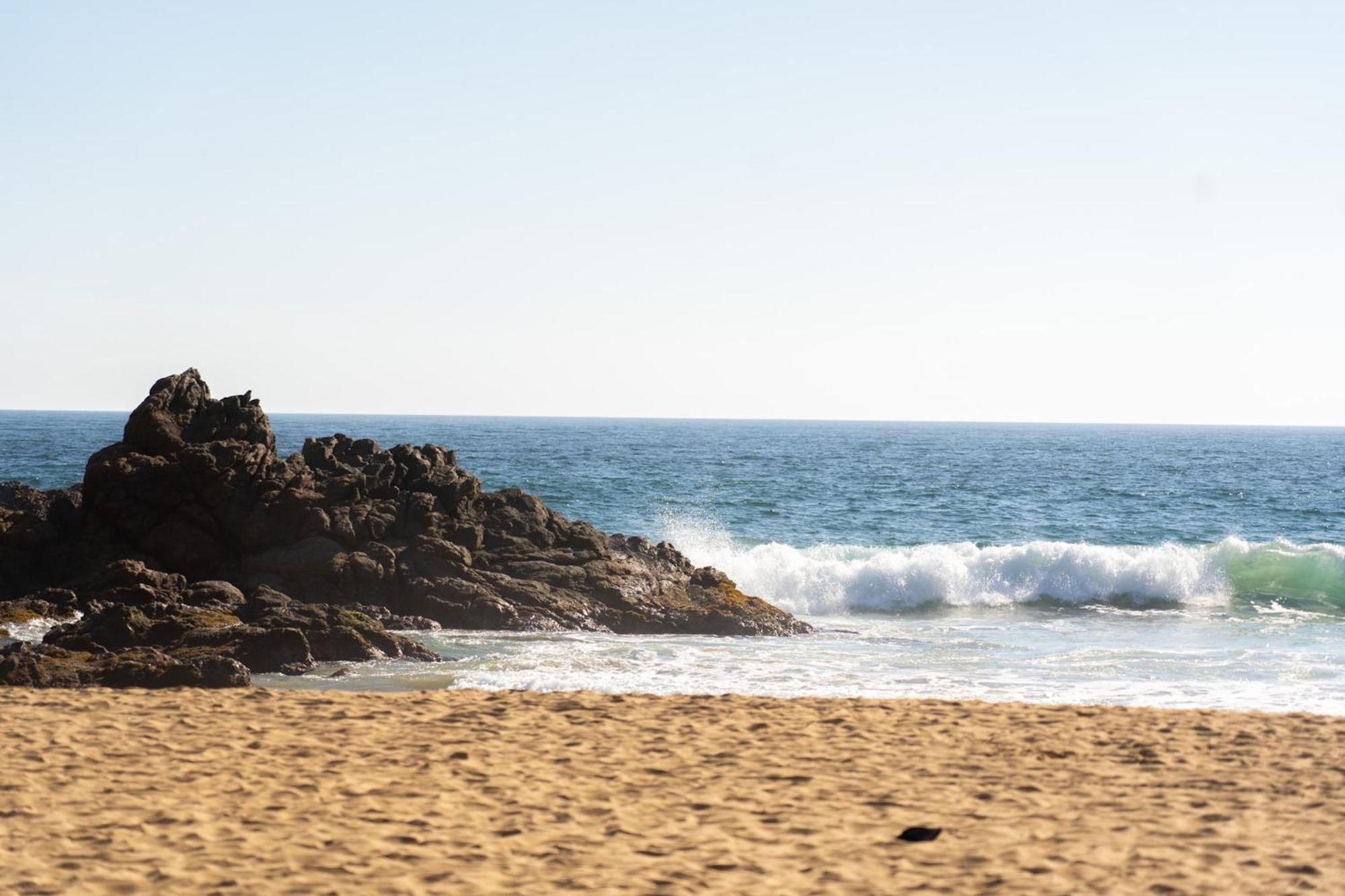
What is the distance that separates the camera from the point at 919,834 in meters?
8.24

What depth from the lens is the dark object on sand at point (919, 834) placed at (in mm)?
8188

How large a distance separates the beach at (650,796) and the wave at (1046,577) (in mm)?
15721

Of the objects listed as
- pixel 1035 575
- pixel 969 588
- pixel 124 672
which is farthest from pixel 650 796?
pixel 1035 575

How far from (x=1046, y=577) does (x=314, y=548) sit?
17.9 m

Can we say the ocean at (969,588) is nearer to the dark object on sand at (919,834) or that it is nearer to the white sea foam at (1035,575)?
A: the white sea foam at (1035,575)

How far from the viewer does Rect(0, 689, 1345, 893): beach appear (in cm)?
745

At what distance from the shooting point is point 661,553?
25.1m

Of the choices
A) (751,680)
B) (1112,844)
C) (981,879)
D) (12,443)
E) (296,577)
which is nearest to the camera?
(981,879)

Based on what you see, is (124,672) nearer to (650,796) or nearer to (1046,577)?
(650,796)

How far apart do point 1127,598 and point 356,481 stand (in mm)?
18160

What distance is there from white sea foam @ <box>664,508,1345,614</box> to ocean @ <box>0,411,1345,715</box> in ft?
0.21

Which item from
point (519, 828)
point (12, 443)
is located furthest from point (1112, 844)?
point (12, 443)

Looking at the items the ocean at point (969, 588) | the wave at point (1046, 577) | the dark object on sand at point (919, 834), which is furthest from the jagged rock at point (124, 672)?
the wave at point (1046, 577)

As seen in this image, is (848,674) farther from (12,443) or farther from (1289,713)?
(12,443)
